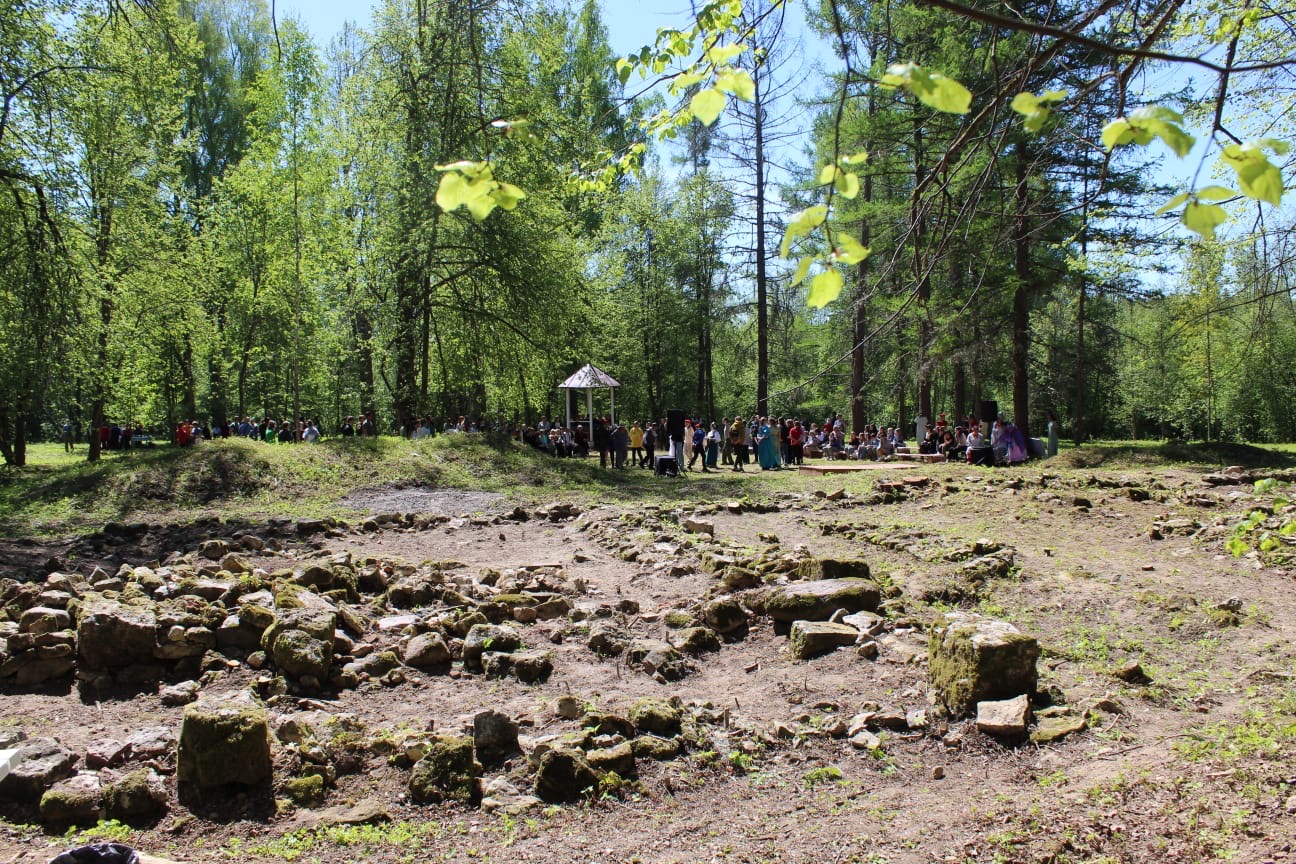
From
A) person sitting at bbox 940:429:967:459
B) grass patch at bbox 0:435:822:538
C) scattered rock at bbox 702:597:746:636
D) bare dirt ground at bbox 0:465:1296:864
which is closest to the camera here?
bare dirt ground at bbox 0:465:1296:864

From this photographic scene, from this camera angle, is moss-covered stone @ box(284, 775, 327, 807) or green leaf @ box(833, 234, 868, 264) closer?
green leaf @ box(833, 234, 868, 264)

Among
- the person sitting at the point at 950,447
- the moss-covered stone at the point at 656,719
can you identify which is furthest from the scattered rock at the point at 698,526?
the person sitting at the point at 950,447

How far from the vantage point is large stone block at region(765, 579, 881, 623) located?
6277 millimetres

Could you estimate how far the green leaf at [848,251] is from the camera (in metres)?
1.74

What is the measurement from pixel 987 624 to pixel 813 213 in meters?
3.73

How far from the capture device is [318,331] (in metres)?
31.5

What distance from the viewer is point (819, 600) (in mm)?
6328

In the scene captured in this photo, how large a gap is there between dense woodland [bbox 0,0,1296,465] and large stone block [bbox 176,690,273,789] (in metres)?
2.72

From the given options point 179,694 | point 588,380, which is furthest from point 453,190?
point 588,380

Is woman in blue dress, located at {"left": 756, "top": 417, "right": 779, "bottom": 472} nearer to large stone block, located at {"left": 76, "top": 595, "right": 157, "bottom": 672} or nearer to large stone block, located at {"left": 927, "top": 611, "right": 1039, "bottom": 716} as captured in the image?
large stone block, located at {"left": 927, "top": 611, "right": 1039, "bottom": 716}

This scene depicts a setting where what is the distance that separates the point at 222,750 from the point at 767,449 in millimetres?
19188

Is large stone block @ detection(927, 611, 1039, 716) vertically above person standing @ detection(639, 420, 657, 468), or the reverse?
person standing @ detection(639, 420, 657, 468)

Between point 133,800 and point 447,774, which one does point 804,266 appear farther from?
point 133,800

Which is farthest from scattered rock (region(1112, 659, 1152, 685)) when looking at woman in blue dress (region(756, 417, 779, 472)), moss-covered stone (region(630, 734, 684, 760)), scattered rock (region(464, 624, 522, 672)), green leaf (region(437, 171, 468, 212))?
woman in blue dress (region(756, 417, 779, 472))
